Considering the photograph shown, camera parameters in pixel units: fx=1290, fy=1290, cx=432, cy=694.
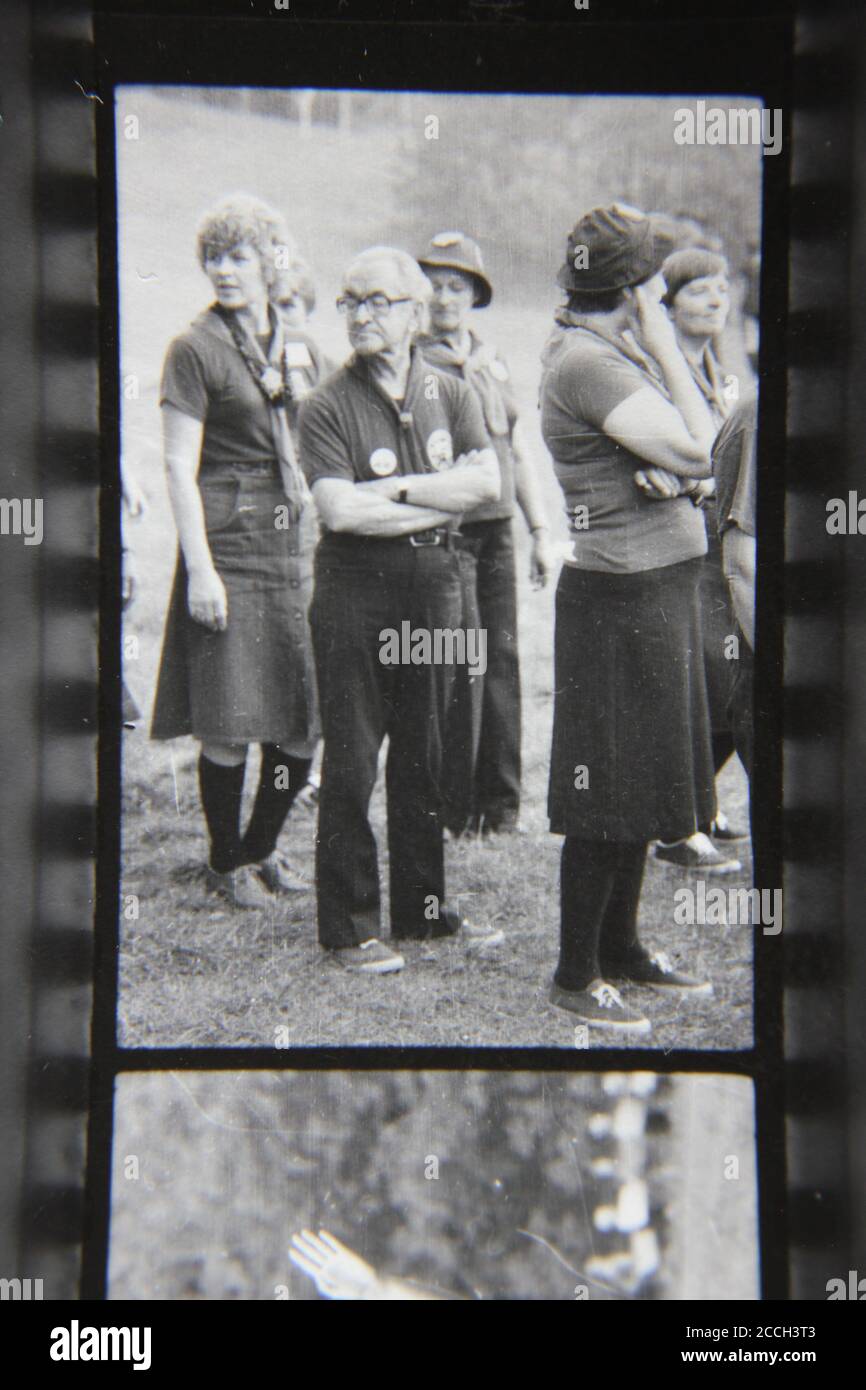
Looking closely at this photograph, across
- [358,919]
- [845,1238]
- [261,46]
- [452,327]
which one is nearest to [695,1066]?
[845,1238]

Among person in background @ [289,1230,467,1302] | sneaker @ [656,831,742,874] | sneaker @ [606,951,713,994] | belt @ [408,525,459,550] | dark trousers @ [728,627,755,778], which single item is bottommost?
person in background @ [289,1230,467,1302]

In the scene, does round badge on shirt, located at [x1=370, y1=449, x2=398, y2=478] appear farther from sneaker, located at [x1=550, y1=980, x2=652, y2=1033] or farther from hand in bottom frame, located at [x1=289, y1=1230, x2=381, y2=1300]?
hand in bottom frame, located at [x1=289, y1=1230, x2=381, y2=1300]

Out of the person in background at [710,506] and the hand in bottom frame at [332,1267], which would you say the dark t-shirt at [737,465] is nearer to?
the person in background at [710,506]

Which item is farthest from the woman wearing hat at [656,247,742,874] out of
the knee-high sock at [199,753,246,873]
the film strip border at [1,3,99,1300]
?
the film strip border at [1,3,99,1300]

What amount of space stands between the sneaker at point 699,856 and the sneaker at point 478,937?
32 cm

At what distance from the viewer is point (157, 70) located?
84.6 inches

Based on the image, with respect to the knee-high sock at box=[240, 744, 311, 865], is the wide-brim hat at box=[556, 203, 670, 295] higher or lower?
higher

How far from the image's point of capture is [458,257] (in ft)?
7.06

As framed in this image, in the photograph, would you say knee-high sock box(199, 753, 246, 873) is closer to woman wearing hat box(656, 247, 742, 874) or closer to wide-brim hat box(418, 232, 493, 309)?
woman wearing hat box(656, 247, 742, 874)

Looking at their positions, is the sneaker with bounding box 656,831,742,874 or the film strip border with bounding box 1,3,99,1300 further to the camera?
the sneaker with bounding box 656,831,742,874

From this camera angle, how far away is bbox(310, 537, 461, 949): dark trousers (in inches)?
86.4

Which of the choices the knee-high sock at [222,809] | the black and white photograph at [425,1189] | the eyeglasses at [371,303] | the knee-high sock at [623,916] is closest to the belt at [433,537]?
the eyeglasses at [371,303]

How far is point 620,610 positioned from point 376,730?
0.47m

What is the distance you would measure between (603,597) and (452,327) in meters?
0.52
